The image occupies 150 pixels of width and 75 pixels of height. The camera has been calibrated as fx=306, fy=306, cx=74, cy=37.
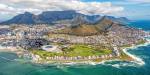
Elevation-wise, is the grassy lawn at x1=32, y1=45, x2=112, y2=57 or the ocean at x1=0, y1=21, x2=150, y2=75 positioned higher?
the grassy lawn at x1=32, y1=45, x2=112, y2=57

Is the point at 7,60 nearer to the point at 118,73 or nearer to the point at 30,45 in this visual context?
the point at 30,45

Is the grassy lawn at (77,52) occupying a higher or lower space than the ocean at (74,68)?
higher

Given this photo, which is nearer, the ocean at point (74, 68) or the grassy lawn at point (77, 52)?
the ocean at point (74, 68)

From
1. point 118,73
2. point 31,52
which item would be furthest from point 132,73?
point 31,52

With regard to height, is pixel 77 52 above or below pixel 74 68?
above

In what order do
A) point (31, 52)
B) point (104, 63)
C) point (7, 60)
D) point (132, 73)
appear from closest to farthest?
point (132, 73) → point (104, 63) → point (7, 60) → point (31, 52)

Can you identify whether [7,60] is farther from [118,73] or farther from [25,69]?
[118,73]

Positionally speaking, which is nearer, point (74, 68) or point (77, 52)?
point (74, 68)

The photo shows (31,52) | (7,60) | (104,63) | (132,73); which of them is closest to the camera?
(132,73)

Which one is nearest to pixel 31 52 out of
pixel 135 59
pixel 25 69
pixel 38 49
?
pixel 38 49

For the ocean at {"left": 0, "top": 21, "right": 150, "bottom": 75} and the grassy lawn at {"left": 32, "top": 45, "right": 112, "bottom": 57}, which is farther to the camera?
the grassy lawn at {"left": 32, "top": 45, "right": 112, "bottom": 57}

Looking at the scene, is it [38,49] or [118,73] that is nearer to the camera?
[118,73]
